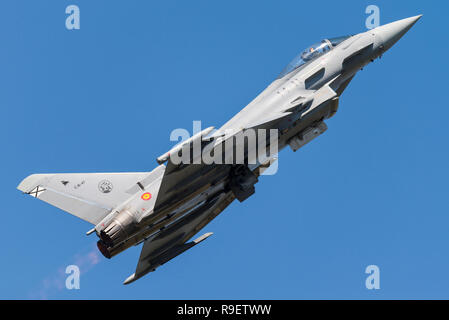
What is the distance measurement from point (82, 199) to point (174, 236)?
319cm

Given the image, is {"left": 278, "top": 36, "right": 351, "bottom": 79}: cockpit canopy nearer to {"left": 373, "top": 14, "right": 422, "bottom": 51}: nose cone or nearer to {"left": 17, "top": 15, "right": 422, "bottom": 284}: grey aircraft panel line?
{"left": 17, "top": 15, "right": 422, "bottom": 284}: grey aircraft panel line

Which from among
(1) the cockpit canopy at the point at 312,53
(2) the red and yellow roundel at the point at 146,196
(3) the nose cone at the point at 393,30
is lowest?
(2) the red and yellow roundel at the point at 146,196

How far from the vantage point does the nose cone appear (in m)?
18.8

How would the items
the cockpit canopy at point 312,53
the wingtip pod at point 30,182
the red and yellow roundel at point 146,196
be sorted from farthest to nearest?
1. the cockpit canopy at point 312,53
2. the wingtip pod at point 30,182
3. the red and yellow roundel at point 146,196

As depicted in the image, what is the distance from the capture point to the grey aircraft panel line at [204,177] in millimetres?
16438

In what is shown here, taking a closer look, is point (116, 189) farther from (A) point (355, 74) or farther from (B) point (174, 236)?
(A) point (355, 74)

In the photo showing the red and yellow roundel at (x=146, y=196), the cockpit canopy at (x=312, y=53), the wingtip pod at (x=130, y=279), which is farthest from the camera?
the wingtip pod at (x=130, y=279)

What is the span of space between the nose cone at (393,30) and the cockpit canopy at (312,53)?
3.61 ft

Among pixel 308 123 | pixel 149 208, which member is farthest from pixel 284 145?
pixel 149 208

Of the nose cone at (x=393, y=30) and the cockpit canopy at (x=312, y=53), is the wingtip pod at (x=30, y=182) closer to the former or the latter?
the cockpit canopy at (x=312, y=53)

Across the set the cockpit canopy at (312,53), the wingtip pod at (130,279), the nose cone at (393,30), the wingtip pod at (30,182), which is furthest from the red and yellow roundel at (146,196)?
the nose cone at (393,30)

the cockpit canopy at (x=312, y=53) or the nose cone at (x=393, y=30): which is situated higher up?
the nose cone at (x=393, y=30)

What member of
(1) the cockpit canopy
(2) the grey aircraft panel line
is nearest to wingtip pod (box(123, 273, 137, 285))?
(2) the grey aircraft panel line

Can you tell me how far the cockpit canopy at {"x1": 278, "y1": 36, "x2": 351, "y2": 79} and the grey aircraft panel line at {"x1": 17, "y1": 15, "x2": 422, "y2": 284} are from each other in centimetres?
3
